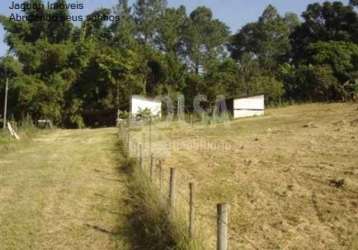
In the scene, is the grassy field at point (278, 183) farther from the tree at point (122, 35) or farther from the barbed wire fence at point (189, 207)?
the tree at point (122, 35)

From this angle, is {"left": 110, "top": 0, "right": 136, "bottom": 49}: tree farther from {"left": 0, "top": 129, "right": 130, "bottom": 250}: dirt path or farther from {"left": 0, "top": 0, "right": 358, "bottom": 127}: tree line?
{"left": 0, "top": 129, "right": 130, "bottom": 250}: dirt path

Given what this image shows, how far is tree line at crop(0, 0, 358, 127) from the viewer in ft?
126

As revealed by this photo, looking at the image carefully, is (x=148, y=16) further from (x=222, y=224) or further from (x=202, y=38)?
(x=222, y=224)

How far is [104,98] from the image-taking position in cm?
3878

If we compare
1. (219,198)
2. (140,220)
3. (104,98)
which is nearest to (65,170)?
(219,198)

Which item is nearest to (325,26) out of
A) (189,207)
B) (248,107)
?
(248,107)

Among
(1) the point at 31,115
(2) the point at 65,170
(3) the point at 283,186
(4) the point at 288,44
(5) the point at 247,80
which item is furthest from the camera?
(4) the point at 288,44

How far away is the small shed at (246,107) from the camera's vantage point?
35344 millimetres

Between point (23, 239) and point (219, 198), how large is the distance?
3641 mm

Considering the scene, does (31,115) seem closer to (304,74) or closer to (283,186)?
(304,74)

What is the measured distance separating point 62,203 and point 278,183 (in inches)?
159

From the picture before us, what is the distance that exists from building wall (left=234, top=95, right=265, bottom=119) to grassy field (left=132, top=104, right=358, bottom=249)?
14137 mm

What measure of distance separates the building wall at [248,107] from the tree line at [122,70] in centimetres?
483

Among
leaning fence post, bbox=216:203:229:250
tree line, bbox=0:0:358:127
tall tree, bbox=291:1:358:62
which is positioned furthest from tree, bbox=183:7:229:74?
leaning fence post, bbox=216:203:229:250
